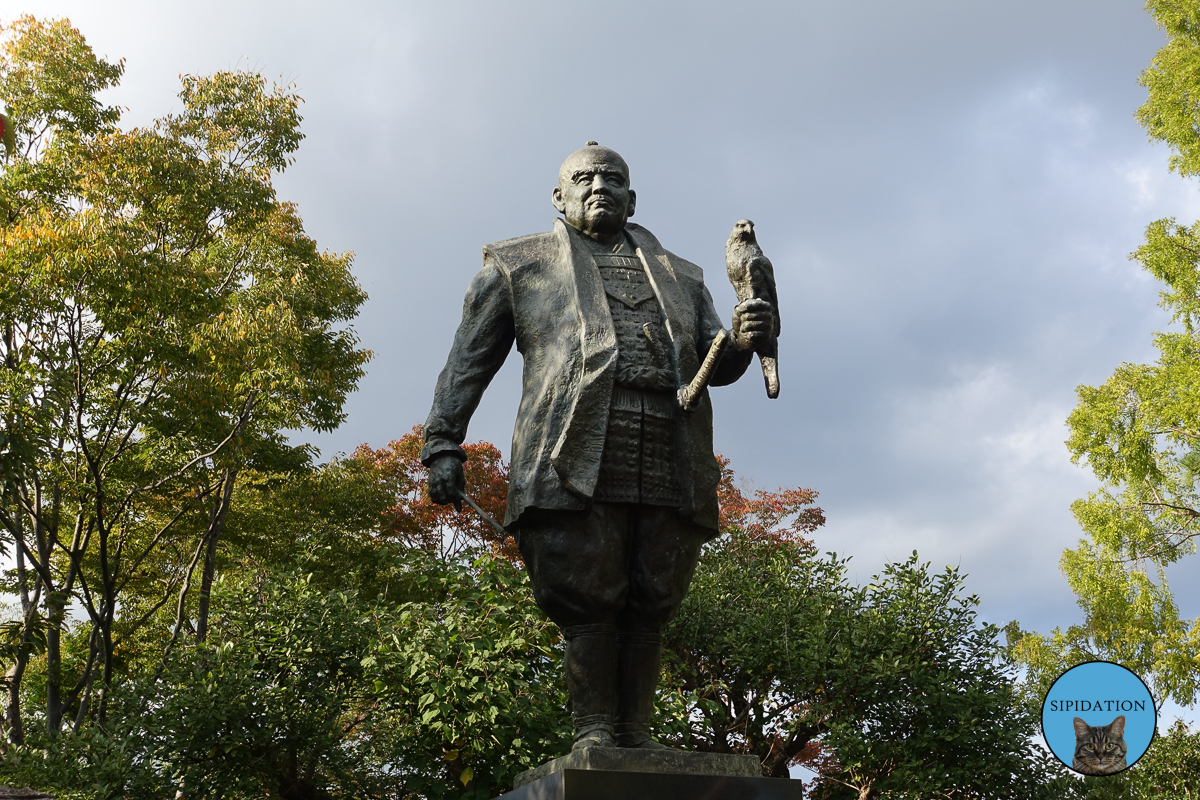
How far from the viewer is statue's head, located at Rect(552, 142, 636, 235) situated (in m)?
3.91

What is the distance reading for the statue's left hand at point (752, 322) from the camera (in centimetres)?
336

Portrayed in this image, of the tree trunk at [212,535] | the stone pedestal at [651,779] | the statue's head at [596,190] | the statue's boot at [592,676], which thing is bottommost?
the stone pedestal at [651,779]

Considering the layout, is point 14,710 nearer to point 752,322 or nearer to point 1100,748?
point 1100,748

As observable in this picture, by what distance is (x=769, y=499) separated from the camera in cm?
1764

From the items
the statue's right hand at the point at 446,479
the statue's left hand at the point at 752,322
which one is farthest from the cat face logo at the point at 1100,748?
the statue's right hand at the point at 446,479

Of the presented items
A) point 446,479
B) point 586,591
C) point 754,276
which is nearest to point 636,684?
point 586,591

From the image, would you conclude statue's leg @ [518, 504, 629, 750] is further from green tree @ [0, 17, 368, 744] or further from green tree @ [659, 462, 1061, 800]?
green tree @ [0, 17, 368, 744]

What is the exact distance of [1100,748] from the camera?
9.32 metres

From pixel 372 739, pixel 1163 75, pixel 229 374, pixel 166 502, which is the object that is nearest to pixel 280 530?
pixel 166 502

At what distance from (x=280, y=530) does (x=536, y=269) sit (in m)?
11.2

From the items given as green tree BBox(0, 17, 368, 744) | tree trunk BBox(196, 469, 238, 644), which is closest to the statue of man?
green tree BBox(0, 17, 368, 744)

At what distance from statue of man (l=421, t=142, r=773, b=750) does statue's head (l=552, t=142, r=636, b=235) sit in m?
0.01

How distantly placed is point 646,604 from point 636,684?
0.26 metres

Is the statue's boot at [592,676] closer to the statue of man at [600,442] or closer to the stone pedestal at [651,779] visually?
the statue of man at [600,442]
